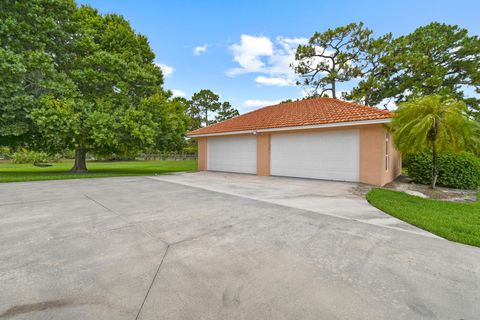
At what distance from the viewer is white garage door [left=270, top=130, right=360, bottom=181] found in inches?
352

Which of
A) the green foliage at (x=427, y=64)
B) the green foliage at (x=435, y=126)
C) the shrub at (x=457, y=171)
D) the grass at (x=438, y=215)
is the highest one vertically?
the green foliage at (x=427, y=64)

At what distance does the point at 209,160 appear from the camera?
14.4m

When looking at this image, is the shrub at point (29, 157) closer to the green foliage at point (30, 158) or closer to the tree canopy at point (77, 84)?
the green foliage at point (30, 158)

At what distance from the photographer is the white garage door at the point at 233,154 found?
12156 millimetres

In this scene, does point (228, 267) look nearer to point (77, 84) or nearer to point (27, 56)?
point (77, 84)

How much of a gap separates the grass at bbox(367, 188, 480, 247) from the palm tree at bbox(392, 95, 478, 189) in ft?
6.33

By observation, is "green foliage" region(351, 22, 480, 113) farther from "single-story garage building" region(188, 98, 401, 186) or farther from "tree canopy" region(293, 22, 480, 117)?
"single-story garage building" region(188, 98, 401, 186)

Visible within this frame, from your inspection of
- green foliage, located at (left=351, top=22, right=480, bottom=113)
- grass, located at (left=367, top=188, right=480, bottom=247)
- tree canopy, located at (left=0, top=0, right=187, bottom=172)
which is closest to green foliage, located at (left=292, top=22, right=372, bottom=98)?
green foliage, located at (left=351, top=22, right=480, bottom=113)

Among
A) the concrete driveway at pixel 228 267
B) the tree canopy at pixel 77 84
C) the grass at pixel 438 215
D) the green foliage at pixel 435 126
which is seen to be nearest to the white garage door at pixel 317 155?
the green foliage at pixel 435 126

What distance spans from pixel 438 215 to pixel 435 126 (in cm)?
371

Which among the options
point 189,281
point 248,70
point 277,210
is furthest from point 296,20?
point 189,281

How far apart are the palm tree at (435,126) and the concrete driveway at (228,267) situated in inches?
156

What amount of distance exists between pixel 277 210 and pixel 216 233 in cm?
176

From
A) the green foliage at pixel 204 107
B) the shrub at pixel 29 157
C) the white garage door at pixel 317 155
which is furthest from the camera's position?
the green foliage at pixel 204 107
